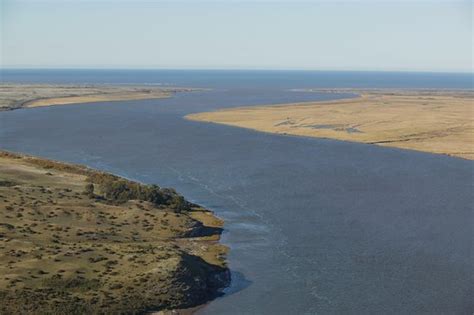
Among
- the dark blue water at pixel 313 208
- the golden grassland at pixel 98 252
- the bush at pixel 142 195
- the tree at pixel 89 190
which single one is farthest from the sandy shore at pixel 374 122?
the tree at pixel 89 190

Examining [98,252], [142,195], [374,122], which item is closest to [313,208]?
[142,195]

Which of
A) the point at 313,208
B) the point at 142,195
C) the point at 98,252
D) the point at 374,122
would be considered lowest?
the point at 313,208

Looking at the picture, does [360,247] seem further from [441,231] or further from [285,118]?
[285,118]

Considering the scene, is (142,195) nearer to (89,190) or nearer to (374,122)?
(89,190)

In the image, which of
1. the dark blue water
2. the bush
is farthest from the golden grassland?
the dark blue water

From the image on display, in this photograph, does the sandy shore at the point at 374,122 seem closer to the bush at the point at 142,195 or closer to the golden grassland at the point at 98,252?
the bush at the point at 142,195

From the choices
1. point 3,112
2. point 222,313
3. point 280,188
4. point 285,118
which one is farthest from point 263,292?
point 3,112

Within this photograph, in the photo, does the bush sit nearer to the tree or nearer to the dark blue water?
the tree

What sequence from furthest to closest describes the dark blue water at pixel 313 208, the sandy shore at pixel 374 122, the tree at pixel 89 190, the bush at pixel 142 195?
1. the sandy shore at pixel 374 122
2. the tree at pixel 89 190
3. the bush at pixel 142 195
4. the dark blue water at pixel 313 208
